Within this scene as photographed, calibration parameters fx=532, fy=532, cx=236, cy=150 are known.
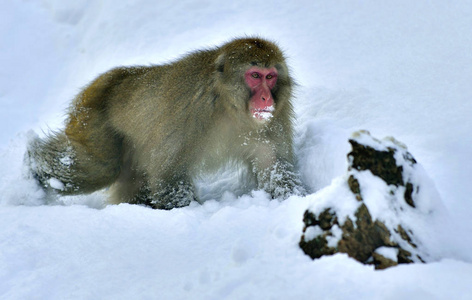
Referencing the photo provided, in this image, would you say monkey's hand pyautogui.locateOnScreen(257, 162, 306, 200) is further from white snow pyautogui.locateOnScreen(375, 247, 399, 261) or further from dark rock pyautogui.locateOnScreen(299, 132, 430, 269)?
white snow pyautogui.locateOnScreen(375, 247, 399, 261)

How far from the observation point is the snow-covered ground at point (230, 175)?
2.07 m

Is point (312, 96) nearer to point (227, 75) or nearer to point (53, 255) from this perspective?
point (227, 75)

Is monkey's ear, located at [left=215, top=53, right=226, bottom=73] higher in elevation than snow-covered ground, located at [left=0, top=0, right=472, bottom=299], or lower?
higher

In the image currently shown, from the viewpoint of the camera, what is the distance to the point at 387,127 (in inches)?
156

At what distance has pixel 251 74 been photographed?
3746 mm

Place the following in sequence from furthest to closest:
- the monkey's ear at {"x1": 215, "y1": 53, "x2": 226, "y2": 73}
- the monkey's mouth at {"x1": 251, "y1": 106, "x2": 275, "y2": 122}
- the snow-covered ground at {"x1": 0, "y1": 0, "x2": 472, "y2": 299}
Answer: the monkey's ear at {"x1": 215, "y1": 53, "x2": 226, "y2": 73} → the monkey's mouth at {"x1": 251, "y1": 106, "x2": 275, "y2": 122} → the snow-covered ground at {"x1": 0, "y1": 0, "x2": 472, "y2": 299}

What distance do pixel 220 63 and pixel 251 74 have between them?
26 centimetres

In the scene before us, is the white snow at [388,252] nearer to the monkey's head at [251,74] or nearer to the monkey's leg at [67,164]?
the monkey's head at [251,74]

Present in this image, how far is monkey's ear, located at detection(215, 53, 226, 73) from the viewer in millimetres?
3844

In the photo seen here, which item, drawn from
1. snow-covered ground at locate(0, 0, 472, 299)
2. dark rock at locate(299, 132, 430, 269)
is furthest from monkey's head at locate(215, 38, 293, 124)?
dark rock at locate(299, 132, 430, 269)

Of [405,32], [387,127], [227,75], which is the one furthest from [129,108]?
[405,32]

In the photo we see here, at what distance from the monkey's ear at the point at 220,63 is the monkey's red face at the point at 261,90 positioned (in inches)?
8.0

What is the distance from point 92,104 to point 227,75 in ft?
4.12

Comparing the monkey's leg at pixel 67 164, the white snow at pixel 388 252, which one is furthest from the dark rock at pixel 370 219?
the monkey's leg at pixel 67 164
